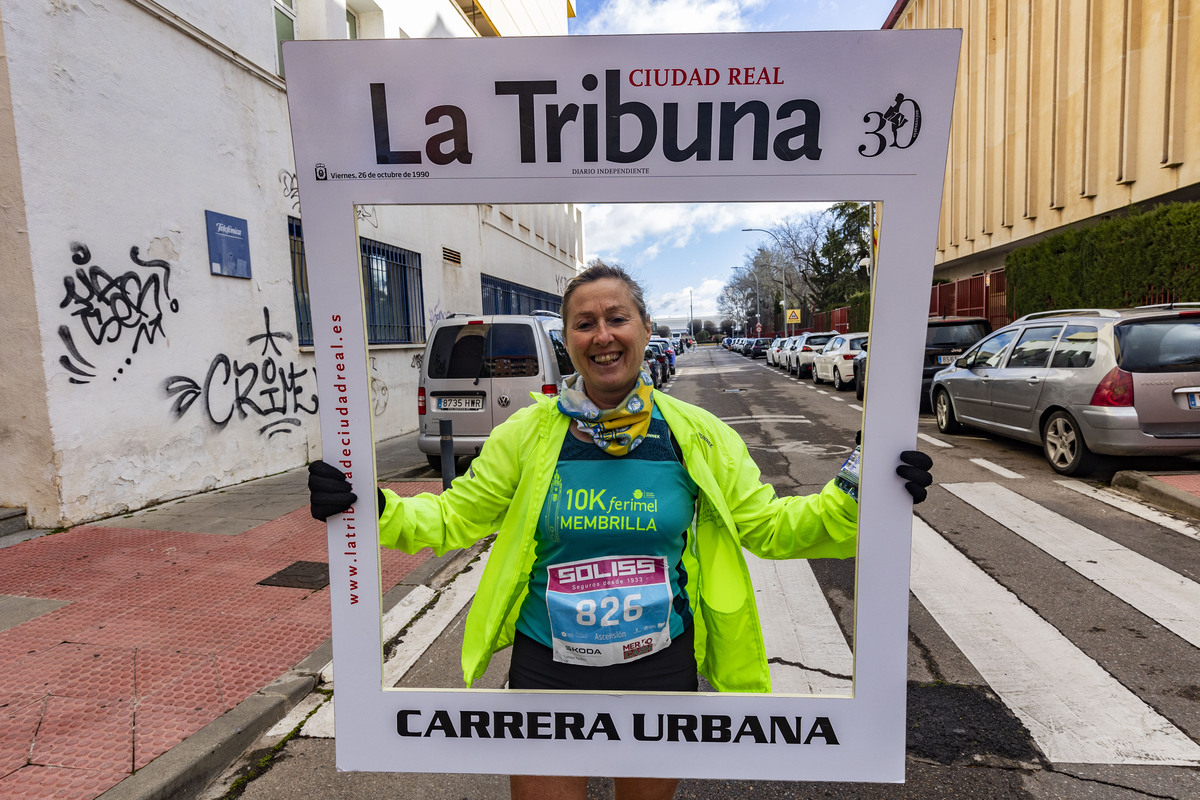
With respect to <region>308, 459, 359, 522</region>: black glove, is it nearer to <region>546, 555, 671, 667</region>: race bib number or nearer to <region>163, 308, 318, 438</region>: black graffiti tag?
<region>546, 555, 671, 667</region>: race bib number

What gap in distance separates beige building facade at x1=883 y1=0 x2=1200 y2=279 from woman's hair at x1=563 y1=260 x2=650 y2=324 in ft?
44.5

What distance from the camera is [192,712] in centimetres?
307

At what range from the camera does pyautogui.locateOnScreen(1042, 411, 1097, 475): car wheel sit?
23.4 ft

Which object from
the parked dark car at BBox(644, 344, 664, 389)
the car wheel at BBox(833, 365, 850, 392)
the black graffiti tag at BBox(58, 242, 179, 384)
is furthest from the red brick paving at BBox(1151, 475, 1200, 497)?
the parked dark car at BBox(644, 344, 664, 389)

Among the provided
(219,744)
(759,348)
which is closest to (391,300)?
(219,744)

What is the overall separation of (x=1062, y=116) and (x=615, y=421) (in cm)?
2100

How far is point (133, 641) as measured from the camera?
3828 millimetres

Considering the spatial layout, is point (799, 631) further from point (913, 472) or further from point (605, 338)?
point (605, 338)

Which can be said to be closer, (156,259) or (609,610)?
(609,610)

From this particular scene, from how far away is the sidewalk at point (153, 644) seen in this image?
108 inches

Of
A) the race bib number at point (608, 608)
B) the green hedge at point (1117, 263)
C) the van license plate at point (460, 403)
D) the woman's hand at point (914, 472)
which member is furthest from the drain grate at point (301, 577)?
the green hedge at point (1117, 263)

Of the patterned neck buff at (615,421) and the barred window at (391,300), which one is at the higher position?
the barred window at (391,300)

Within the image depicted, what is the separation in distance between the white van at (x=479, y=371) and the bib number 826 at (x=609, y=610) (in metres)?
5.78

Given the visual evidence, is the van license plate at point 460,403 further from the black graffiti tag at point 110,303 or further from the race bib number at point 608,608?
the race bib number at point 608,608
